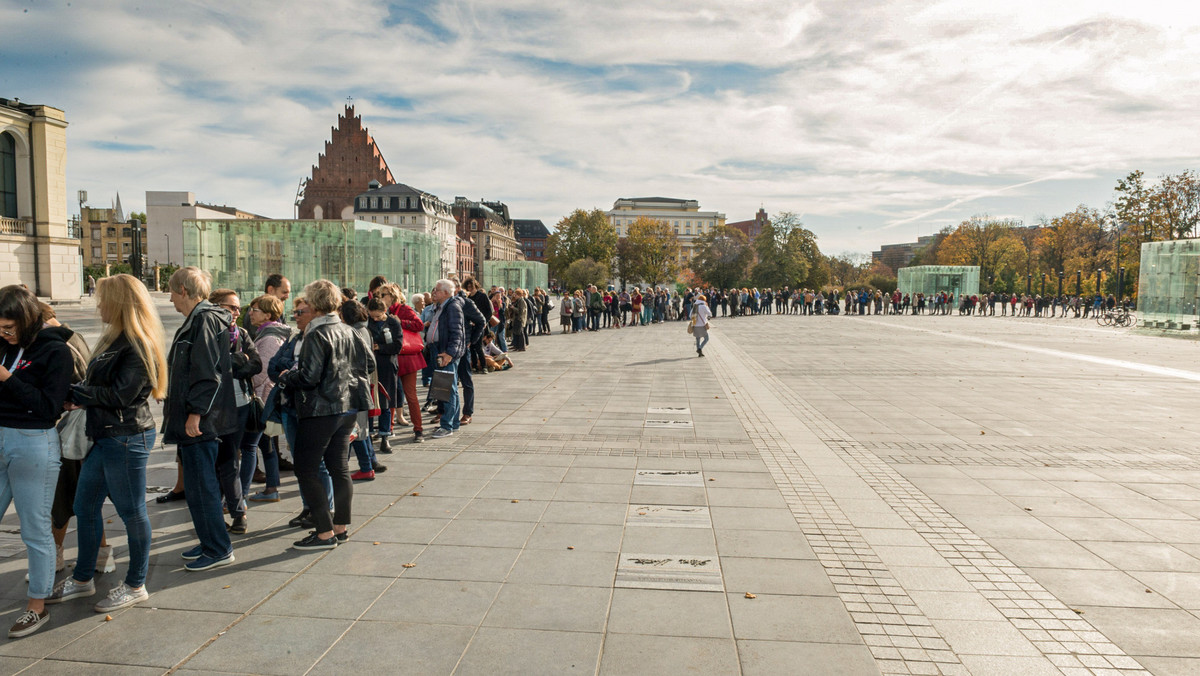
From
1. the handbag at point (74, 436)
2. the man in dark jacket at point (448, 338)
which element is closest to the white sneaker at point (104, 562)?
the handbag at point (74, 436)

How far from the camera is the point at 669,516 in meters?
5.59

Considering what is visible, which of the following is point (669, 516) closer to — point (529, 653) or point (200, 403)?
point (529, 653)

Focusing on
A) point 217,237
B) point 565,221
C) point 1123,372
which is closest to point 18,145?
point 217,237

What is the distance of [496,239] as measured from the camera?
13388 cm

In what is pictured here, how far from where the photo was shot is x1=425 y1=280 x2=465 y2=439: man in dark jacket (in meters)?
8.38

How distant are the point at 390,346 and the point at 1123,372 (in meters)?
15.8

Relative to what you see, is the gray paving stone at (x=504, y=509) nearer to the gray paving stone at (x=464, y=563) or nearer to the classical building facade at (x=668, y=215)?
the gray paving stone at (x=464, y=563)

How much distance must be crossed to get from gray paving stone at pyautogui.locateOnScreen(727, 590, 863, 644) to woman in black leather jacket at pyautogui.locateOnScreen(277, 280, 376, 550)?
2.66 m

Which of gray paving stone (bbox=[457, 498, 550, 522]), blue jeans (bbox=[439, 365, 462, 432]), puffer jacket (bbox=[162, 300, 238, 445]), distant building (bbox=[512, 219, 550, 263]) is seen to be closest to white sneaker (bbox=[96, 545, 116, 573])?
puffer jacket (bbox=[162, 300, 238, 445])

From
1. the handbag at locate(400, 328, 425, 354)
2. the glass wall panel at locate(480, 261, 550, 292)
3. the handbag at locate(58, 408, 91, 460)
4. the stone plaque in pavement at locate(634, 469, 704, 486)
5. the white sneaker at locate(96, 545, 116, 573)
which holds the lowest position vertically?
the stone plaque in pavement at locate(634, 469, 704, 486)

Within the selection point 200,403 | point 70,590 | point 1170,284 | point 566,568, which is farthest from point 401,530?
point 1170,284

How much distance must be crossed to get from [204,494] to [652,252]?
88483mm

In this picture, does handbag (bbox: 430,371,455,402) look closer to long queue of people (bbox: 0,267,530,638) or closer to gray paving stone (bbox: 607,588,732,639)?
long queue of people (bbox: 0,267,530,638)

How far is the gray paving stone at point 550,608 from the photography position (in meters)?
3.78
